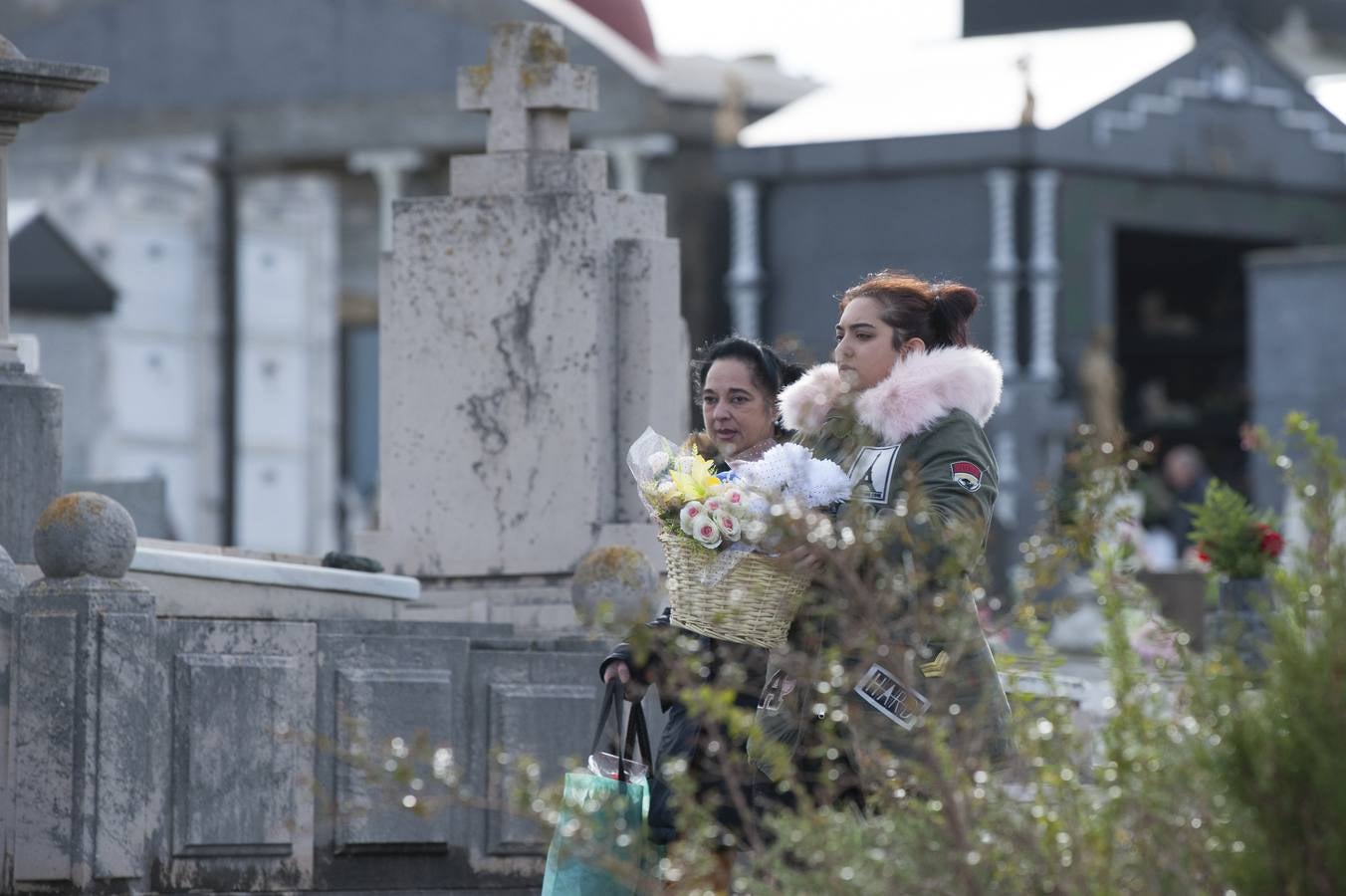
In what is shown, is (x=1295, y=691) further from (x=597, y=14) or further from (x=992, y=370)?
(x=597, y=14)

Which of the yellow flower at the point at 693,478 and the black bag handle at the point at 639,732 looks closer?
the yellow flower at the point at 693,478

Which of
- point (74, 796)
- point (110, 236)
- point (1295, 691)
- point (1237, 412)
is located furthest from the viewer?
point (1237, 412)

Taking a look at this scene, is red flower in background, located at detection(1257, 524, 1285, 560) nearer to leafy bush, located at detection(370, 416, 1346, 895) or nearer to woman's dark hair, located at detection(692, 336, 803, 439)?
woman's dark hair, located at detection(692, 336, 803, 439)

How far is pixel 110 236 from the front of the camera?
36.7 m

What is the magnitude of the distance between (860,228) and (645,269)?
26.9 meters

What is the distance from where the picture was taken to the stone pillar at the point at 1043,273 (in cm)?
3566

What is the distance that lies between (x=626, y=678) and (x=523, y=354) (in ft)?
13.6

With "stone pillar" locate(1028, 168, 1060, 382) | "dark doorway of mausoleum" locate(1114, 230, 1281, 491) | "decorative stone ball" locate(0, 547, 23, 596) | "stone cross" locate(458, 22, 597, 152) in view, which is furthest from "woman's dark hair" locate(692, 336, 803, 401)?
"dark doorway of mausoleum" locate(1114, 230, 1281, 491)

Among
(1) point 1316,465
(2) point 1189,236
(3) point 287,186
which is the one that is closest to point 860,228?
(2) point 1189,236

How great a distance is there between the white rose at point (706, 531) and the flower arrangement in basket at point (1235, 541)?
5.29m

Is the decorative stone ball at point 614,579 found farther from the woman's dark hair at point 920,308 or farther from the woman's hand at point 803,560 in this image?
the woman's hand at point 803,560

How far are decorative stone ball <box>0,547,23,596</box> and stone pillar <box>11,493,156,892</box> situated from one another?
95 millimetres

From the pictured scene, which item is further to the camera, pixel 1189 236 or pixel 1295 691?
pixel 1189 236

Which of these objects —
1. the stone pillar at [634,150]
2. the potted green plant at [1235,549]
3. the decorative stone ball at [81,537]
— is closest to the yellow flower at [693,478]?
the decorative stone ball at [81,537]
